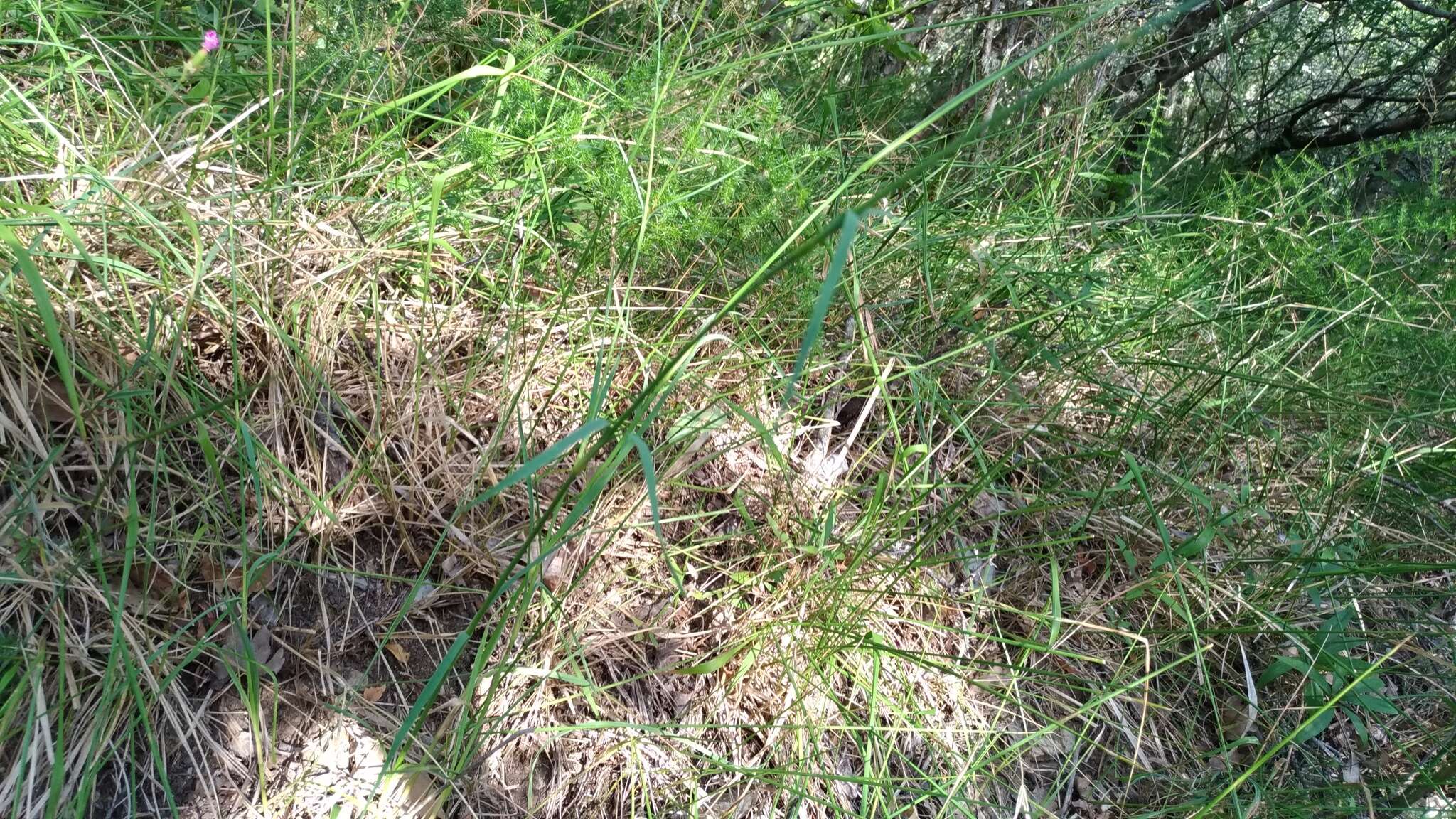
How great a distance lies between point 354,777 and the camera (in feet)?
4.18

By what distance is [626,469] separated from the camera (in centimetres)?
151

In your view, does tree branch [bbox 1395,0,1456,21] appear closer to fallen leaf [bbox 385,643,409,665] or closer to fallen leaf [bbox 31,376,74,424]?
fallen leaf [bbox 385,643,409,665]

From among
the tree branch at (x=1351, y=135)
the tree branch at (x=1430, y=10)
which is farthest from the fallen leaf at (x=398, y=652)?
the tree branch at (x=1430, y=10)

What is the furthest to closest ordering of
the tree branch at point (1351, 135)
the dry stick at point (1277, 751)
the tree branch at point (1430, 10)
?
the tree branch at point (1351, 135), the tree branch at point (1430, 10), the dry stick at point (1277, 751)

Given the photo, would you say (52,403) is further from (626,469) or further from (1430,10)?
(1430,10)

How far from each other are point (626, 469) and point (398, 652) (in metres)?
0.47

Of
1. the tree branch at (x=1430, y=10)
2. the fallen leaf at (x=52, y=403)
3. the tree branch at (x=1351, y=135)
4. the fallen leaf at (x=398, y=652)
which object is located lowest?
the fallen leaf at (x=398, y=652)

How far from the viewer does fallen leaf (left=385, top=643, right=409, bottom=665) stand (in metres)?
1.37

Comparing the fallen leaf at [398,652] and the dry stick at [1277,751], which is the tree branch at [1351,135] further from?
the fallen leaf at [398,652]

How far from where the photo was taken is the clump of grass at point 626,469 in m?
1.26

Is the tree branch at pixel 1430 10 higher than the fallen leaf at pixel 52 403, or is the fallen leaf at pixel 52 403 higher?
the tree branch at pixel 1430 10

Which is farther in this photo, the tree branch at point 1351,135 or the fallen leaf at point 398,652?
the tree branch at point 1351,135

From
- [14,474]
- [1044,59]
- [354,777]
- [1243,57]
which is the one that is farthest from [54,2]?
[1243,57]

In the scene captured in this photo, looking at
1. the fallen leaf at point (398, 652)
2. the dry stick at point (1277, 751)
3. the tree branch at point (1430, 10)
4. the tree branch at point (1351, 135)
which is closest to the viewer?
the dry stick at point (1277, 751)
